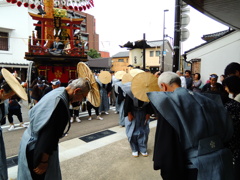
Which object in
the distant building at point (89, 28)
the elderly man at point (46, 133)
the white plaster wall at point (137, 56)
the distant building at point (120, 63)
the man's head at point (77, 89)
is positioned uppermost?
the distant building at point (89, 28)

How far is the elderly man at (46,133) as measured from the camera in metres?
1.64

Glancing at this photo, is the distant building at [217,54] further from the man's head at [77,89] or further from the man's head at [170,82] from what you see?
the man's head at [77,89]

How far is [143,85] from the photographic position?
3186 mm

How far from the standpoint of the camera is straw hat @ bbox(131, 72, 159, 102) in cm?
318

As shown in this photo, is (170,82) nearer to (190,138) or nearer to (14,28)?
(190,138)

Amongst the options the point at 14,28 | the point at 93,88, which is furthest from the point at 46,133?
the point at 14,28

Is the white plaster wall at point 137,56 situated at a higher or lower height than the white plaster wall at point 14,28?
lower

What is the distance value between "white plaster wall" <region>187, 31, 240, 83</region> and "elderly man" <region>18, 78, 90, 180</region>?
25.8 ft

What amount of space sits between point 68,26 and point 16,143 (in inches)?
284

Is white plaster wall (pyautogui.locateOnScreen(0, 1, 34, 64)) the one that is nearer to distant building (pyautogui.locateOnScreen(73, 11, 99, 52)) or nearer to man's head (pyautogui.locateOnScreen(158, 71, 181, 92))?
man's head (pyautogui.locateOnScreen(158, 71, 181, 92))

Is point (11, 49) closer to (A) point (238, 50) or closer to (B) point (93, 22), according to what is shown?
(A) point (238, 50)

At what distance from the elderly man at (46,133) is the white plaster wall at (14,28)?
1688 centimetres

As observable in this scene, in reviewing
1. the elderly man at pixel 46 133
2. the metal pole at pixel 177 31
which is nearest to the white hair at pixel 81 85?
the elderly man at pixel 46 133

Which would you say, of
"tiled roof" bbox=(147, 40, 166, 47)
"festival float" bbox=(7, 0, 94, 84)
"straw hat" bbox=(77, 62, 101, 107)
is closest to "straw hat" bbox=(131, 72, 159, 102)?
"straw hat" bbox=(77, 62, 101, 107)
